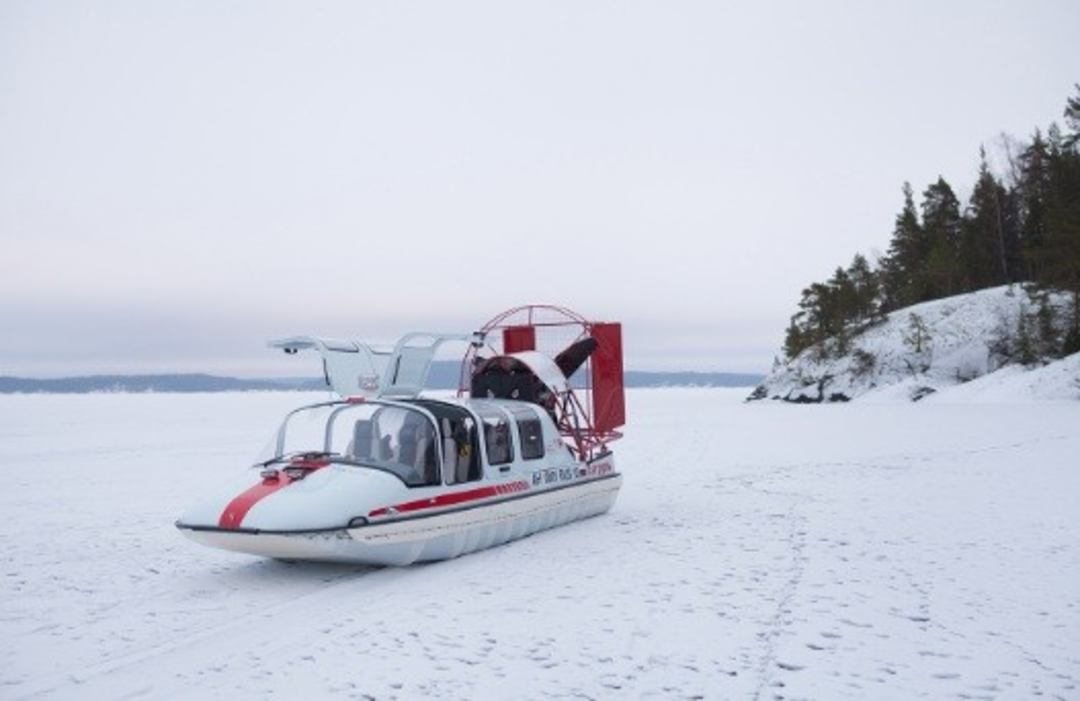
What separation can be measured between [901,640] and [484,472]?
18.8ft

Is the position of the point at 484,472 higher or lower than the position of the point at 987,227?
lower

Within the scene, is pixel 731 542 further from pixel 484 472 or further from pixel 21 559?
pixel 21 559

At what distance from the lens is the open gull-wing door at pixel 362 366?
1155 centimetres

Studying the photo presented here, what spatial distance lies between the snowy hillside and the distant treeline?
2595 mm

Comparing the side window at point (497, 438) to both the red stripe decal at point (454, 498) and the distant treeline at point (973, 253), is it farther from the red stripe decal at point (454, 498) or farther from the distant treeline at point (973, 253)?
the distant treeline at point (973, 253)

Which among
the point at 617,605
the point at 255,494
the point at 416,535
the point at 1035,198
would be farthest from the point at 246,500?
the point at 1035,198

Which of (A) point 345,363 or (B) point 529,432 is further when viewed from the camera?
(B) point 529,432

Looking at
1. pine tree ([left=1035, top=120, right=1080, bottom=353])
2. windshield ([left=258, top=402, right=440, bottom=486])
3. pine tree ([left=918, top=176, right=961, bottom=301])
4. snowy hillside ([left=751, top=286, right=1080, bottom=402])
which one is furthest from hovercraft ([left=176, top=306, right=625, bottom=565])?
pine tree ([left=918, top=176, right=961, bottom=301])

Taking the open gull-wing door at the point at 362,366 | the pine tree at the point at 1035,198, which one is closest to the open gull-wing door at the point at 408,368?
the open gull-wing door at the point at 362,366

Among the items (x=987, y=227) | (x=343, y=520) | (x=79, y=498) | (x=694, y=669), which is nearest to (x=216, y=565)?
(x=343, y=520)

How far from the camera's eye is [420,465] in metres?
10.3

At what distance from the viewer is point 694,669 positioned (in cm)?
625

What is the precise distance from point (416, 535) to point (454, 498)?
756mm

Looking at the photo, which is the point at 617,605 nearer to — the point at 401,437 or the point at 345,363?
the point at 401,437
